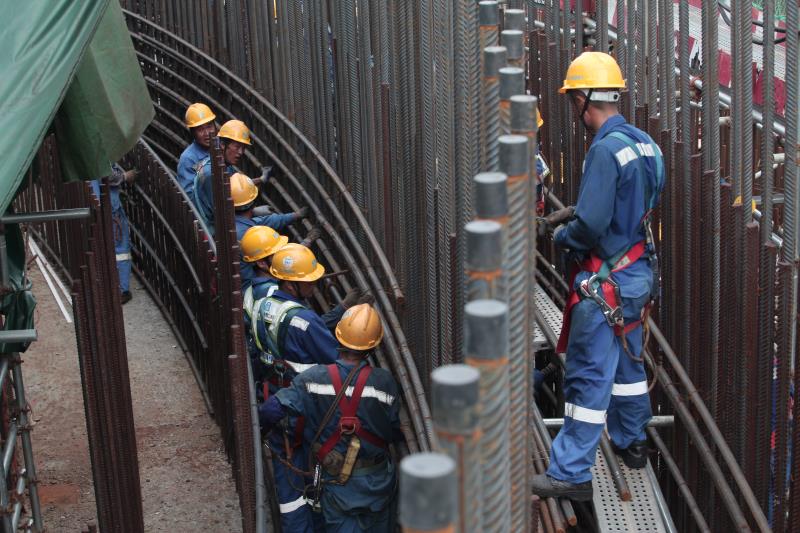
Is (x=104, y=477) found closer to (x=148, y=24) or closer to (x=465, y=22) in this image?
(x=465, y=22)

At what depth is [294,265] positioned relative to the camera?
25.4 ft

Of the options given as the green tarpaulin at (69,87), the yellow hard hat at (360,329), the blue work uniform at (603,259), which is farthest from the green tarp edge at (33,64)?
the blue work uniform at (603,259)

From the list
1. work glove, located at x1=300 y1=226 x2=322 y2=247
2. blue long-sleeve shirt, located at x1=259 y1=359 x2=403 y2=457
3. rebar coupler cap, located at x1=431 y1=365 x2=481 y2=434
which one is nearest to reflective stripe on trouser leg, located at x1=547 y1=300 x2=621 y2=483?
blue long-sleeve shirt, located at x1=259 y1=359 x2=403 y2=457

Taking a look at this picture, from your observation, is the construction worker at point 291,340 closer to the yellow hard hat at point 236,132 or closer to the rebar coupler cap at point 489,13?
the yellow hard hat at point 236,132

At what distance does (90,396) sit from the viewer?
237 inches

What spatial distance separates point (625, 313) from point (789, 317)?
0.82m

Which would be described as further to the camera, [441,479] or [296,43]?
[296,43]

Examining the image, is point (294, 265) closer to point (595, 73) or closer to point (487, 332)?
point (595, 73)

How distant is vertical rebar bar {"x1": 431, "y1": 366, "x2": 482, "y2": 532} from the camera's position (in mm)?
2004

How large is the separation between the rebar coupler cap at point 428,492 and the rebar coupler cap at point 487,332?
32cm

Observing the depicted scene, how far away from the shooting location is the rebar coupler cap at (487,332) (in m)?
2.16

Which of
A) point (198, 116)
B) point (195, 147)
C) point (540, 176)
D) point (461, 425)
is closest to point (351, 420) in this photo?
point (540, 176)

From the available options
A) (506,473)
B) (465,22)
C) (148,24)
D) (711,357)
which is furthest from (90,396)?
(148,24)

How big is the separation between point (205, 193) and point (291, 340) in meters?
2.97
